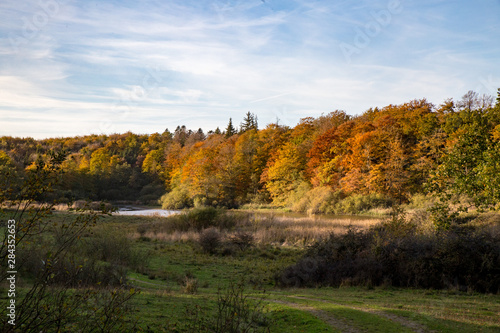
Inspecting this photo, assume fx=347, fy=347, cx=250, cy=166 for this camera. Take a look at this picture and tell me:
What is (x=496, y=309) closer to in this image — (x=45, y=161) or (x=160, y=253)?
(x=45, y=161)

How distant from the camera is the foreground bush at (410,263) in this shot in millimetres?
13938

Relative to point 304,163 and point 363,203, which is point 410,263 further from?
point 304,163

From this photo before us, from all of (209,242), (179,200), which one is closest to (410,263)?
(209,242)

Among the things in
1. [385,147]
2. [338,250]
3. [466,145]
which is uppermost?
[385,147]

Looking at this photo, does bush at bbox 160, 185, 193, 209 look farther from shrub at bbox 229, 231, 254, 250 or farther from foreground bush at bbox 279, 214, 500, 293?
foreground bush at bbox 279, 214, 500, 293

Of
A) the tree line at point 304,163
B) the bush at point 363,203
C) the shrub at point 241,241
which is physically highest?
the tree line at point 304,163

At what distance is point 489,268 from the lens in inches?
540

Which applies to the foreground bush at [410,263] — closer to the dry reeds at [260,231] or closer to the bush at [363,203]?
the dry reeds at [260,231]

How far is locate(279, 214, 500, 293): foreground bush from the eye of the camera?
45.7 feet

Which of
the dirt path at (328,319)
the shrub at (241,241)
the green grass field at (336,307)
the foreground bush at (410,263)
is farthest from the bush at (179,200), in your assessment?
the dirt path at (328,319)

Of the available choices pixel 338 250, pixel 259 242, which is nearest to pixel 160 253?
pixel 259 242

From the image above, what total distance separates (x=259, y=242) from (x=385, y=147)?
103 feet

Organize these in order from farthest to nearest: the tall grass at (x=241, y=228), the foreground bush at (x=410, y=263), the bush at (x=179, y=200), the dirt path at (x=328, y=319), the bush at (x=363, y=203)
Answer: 1. the bush at (x=179, y=200)
2. the bush at (x=363, y=203)
3. the tall grass at (x=241, y=228)
4. the foreground bush at (x=410, y=263)
5. the dirt path at (x=328, y=319)

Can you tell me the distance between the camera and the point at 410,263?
14.4 metres
